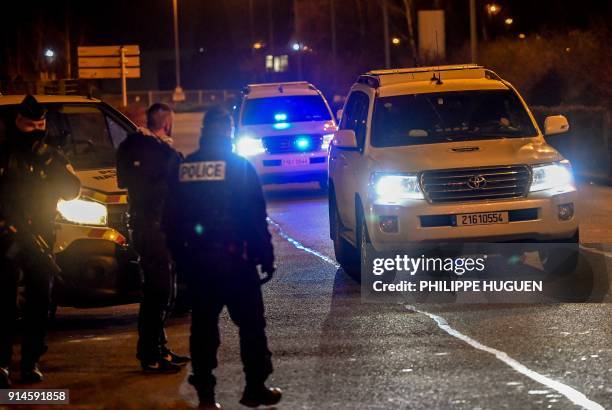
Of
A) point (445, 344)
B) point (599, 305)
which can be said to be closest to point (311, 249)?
point (599, 305)

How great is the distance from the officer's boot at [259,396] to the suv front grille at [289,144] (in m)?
15.0

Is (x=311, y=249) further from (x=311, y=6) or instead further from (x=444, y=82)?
(x=311, y=6)

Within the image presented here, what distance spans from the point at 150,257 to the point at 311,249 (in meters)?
6.49

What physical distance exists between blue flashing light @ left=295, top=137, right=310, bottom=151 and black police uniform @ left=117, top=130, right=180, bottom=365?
13498mm

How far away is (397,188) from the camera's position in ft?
38.4

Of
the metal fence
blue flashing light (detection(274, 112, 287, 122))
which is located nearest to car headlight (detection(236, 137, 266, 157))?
blue flashing light (detection(274, 112, 287, 122))

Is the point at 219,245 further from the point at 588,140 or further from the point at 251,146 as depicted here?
the point at 588,140

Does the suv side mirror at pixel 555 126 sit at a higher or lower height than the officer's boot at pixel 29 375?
higher

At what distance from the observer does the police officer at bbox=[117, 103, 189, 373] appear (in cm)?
870

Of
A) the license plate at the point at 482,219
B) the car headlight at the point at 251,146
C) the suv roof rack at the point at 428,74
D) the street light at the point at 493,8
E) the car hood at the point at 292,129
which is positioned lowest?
the license plate at the point at 482,219

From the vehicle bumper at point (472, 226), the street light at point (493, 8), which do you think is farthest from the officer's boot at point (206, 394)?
the street light at point (493, 8)

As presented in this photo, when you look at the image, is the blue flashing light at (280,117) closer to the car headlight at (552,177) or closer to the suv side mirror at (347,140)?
the suv side mirror at (347,140)

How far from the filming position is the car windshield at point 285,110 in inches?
909

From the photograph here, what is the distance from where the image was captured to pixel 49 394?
8125mm
